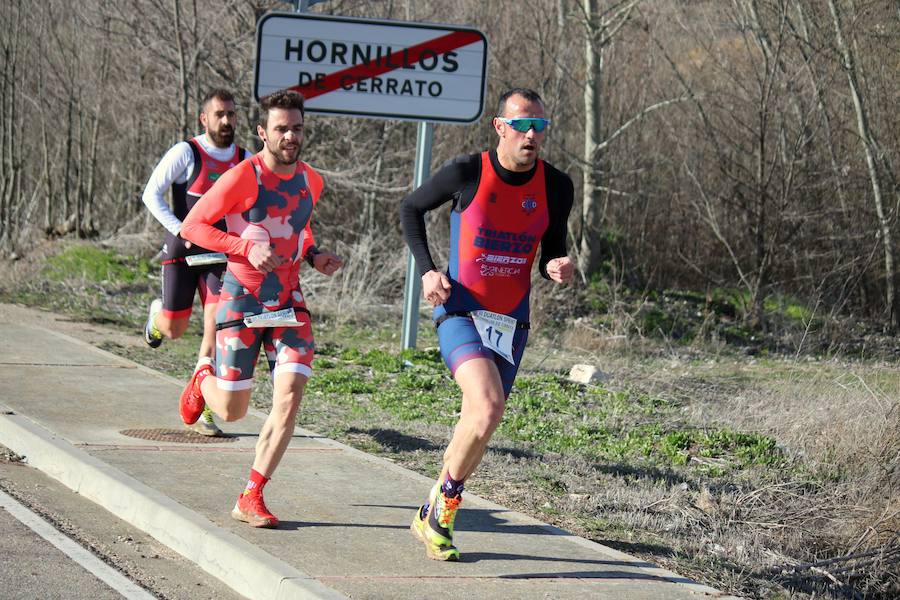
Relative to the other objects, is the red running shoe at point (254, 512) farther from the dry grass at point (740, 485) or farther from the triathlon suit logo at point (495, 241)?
the dry grass at point (740, 485)

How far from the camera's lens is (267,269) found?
579cm

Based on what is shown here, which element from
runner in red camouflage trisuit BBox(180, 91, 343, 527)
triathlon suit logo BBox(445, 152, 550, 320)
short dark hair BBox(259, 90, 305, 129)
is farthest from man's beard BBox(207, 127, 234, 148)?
triathlon suit logo BBox(445, 152, 550, 320)

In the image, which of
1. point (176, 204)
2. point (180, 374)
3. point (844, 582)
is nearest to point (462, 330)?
point (844, 582)

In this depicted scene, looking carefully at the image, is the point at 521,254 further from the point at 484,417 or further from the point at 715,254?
the point at 715,254

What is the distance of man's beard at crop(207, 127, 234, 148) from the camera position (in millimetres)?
8031

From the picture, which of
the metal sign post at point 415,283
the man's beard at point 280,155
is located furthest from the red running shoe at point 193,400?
the metal sign post at point 415,283

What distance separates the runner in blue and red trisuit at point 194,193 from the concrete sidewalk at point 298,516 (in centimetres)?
81

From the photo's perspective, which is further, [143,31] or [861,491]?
[143,31]

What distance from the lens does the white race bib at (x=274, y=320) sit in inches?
234

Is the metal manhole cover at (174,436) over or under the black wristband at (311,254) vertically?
under

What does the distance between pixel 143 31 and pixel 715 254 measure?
10259mm

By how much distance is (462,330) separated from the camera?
5.62 meters

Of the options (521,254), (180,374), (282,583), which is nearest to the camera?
(282,583)

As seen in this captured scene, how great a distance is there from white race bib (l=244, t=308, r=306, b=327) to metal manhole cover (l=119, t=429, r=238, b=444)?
83.3 inches
